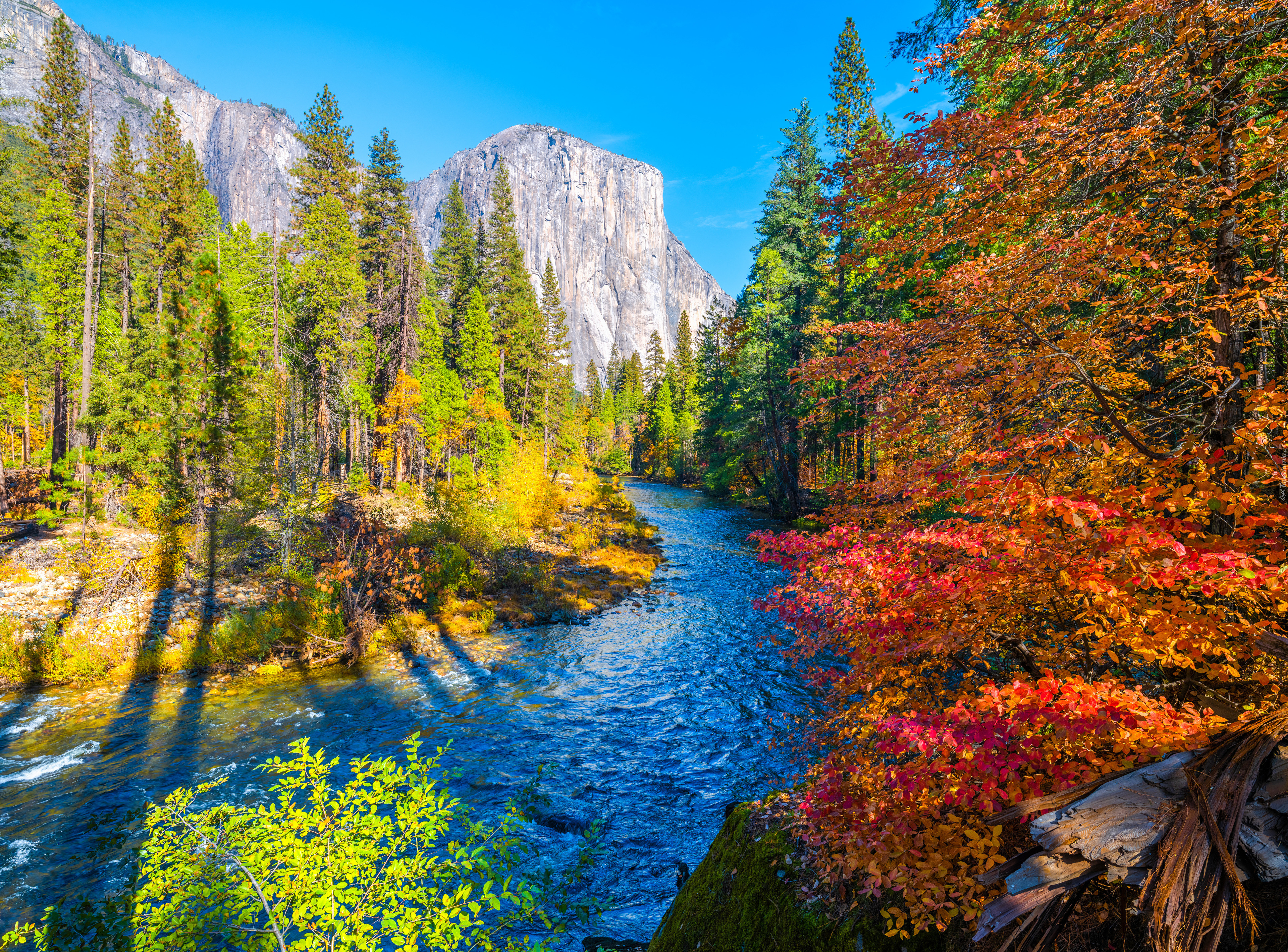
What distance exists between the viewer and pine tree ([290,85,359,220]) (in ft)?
73.2

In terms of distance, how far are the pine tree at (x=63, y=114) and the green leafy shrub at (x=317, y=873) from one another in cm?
2467

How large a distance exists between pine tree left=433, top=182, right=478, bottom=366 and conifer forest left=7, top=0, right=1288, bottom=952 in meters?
19.5

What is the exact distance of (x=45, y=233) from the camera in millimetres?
19469

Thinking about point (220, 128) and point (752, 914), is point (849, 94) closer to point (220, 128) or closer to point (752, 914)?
point (752, 914)

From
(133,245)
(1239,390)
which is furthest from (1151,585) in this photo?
(133,245)

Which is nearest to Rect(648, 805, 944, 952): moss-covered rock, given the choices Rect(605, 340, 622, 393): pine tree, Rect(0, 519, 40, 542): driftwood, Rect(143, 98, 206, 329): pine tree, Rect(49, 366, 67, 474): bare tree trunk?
Rect(0, 519, 40, 542): driftwood

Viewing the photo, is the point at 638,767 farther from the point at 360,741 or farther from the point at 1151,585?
the point at 1151,585

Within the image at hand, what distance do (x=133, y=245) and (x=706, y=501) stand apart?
117 ft

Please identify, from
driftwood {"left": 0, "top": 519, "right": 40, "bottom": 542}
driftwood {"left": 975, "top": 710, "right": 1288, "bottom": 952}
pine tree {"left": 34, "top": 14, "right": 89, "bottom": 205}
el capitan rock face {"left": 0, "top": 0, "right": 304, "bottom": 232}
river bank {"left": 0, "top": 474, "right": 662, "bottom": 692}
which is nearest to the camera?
driftwood {"left": 975, "top": 710, "right": 1288, "bottom": 952}

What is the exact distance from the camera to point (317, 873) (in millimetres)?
3424

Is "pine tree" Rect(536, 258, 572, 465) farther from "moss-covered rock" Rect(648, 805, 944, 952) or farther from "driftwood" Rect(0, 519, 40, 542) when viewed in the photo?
"moss-covered rock" Rect(648, 805, 944, 952)

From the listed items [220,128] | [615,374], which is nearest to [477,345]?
[615,374]

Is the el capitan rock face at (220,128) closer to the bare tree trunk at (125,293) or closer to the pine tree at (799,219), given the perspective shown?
the bare tree trunk at (125,293)

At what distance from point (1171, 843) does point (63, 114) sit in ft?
99.4
